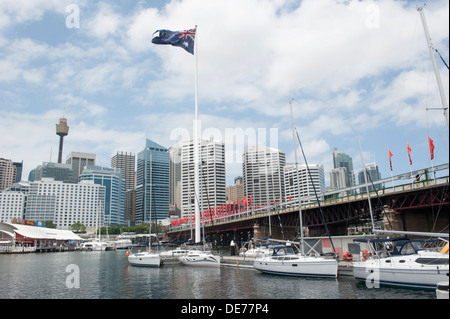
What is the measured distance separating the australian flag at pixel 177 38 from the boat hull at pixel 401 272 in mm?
40336

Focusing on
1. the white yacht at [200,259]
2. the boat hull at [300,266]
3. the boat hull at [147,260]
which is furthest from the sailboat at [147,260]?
the boat hull at [300,266]

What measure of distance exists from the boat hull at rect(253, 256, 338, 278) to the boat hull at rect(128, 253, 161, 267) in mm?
20137

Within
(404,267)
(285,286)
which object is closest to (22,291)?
(285,286)

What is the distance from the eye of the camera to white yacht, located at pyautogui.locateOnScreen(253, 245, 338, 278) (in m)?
34.8

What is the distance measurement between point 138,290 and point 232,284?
9676mm

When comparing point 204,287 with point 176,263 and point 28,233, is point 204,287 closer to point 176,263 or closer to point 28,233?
point 176,263

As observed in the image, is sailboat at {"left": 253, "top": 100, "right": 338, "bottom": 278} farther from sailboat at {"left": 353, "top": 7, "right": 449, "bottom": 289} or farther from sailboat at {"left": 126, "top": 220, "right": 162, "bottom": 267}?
sailboat at {"left": 126, "top": 220, "right": 162, "bottom": 267}

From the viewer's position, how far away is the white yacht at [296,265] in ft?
114

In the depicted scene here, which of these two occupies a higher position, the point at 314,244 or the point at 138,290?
the point at 314,244

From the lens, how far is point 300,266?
3684 cm

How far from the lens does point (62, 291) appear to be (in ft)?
110

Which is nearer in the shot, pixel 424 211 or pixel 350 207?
pixel 424 211

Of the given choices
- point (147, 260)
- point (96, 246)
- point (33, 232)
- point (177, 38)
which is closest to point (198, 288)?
point (147, 260)
